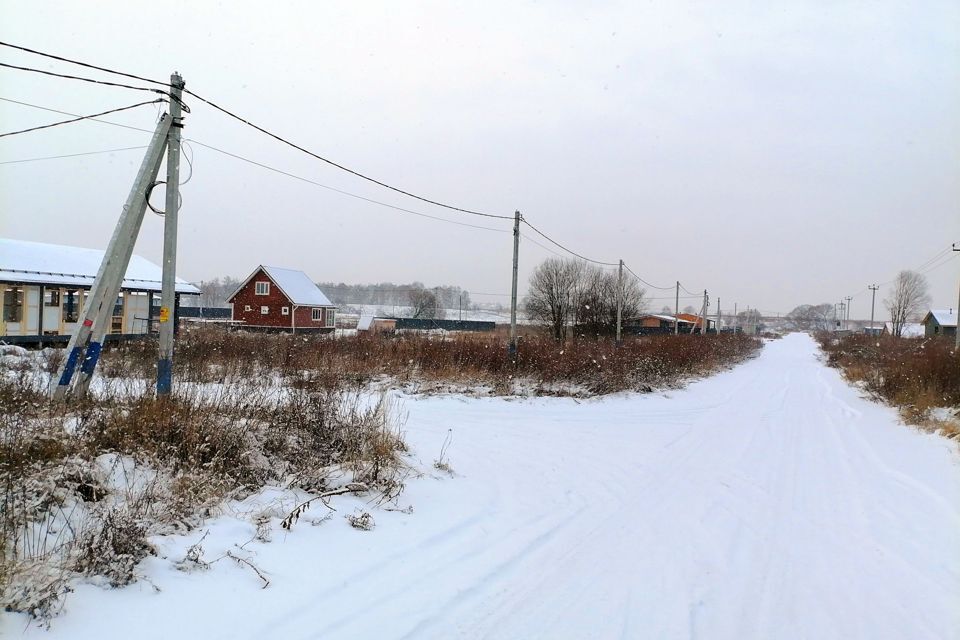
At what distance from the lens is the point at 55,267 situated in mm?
21734

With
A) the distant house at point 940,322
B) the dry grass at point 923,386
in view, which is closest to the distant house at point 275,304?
the dry grass at point 923,386

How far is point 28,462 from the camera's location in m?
4.29

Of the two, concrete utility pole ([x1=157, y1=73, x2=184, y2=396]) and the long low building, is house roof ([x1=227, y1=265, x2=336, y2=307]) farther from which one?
Answer: concrete utility pole ([x1=157, y1=73, x2=184, y2=396])

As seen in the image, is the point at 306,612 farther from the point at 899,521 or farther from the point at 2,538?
the point at 899,521

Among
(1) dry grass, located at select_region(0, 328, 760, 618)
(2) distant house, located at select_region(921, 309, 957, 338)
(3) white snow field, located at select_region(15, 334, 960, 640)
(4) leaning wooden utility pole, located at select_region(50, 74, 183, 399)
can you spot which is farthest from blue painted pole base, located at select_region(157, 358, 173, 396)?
(2) distant house, located at select_region(921, 309, 957, 338)

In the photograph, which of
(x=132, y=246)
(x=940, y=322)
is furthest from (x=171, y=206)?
(x=940, y=322)

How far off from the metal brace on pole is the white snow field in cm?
450

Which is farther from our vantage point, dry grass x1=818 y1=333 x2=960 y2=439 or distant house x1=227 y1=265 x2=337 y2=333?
distant house x1=227 y1=265 x2=337 y2=333

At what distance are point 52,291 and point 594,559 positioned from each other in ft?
81.1

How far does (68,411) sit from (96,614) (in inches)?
151

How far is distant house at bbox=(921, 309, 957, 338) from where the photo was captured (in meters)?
57.4

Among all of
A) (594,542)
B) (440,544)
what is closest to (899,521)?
(594,542)

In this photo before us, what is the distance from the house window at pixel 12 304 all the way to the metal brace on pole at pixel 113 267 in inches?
662

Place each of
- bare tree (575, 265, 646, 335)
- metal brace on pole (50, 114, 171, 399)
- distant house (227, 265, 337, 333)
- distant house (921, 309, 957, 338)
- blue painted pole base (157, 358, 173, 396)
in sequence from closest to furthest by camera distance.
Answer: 1. blue painted pole base (157, 358, 173, 396)
2. metal brace on pole (50, 114, 171, 399)
3. bare tree (575, 265, 646, 335)
4. distant house (227, 265, 337, 333)
5. distant house (921, 309, 957, 338)
